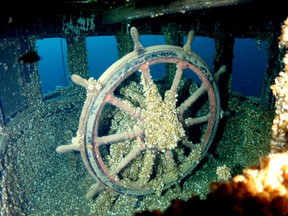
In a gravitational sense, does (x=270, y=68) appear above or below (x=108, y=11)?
below

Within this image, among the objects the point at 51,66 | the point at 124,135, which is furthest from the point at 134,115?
the point at 51,66

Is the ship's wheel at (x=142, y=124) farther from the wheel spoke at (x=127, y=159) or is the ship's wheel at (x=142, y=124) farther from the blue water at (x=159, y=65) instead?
the blue water at (x=159, y=65)

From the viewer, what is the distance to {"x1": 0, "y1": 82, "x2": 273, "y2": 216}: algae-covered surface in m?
4.01

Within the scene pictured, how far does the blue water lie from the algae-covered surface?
30.7 metres

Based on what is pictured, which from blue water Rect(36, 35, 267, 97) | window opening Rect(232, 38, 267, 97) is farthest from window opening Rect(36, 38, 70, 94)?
window opening Rect(232, 38, 267, 97)

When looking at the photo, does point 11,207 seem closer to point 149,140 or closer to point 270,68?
point 149,140

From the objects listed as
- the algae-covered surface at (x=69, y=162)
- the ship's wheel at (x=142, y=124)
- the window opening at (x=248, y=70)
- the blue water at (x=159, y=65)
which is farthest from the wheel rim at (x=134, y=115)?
the window opening at (x=248, y=70)

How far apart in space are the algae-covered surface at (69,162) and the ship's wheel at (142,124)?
→ 43 centimetres

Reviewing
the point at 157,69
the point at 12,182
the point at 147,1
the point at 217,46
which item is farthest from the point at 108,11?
the point at 157,69

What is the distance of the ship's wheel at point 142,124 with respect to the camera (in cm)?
335

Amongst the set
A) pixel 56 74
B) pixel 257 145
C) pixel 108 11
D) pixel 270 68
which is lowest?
pixel 56 74

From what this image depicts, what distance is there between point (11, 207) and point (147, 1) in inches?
141

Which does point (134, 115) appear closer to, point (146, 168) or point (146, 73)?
point (146, 73)

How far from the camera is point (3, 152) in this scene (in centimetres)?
370
